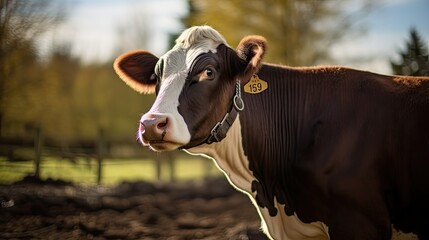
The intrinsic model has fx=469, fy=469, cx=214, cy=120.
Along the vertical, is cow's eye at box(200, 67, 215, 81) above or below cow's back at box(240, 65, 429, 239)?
above

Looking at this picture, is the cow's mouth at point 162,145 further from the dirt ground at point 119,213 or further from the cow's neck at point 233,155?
the dirt ground at point 119,213

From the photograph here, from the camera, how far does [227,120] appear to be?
11.7 feet

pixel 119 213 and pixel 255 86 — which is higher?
pixel 255 86

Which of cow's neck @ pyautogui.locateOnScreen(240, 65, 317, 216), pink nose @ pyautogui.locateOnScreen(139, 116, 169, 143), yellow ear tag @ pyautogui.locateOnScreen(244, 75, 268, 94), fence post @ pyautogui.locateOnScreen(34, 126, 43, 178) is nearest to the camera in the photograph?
pink nose @ pyautogui.locateOnScreen(139, 116, 169, 143)

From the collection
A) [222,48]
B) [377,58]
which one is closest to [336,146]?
[222,48]

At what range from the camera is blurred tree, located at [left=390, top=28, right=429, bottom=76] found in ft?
18.6

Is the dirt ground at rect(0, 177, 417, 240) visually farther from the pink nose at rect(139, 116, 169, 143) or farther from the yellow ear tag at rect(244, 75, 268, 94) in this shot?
the pink nose at rect(139, 116, 169, 143)

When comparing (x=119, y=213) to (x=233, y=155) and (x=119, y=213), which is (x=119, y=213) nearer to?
(x=119, y=213)

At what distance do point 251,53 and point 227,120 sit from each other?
21.3 inches

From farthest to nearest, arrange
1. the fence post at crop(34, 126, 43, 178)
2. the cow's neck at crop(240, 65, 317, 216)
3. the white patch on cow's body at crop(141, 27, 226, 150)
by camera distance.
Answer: the fence post at crop(34, 126, 43, 178) < the cow's neck at crop(240, 65, 317, 216) < the white patch on cow's body at crop(141, 27, 226, 150)

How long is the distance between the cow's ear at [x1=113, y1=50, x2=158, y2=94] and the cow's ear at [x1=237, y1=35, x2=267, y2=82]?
2.79 ft

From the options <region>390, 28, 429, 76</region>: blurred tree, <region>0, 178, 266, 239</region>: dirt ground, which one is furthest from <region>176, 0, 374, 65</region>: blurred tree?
<region>390, 28, 429, 76</region>: blurred tree

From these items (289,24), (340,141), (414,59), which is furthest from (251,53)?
(289,24)

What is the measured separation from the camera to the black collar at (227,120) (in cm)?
350
